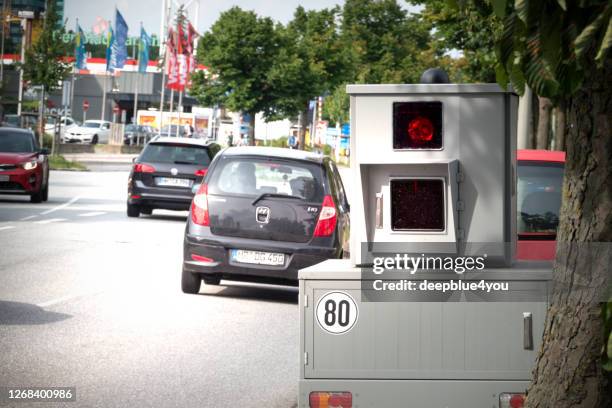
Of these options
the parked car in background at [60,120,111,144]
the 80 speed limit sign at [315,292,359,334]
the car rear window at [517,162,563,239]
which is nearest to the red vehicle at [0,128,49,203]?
the car rear window at [517,162,563,239]

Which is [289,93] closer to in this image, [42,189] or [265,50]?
[265,50]

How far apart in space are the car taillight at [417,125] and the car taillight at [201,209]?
7.71 meters

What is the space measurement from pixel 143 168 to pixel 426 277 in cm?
2028

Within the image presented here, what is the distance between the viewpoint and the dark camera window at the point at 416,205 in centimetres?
528

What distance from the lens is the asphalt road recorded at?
26.3 ft

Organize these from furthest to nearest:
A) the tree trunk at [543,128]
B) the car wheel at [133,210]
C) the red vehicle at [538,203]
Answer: the tree trunk at [543,128], the car wheel at [133,210], the red vehicle at [538,203]

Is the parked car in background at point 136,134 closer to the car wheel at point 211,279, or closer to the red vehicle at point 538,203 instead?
the car wheel at point 211,279

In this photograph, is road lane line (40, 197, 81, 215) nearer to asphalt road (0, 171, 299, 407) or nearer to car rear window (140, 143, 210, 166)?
car rear window (140, 143, 210, 166)

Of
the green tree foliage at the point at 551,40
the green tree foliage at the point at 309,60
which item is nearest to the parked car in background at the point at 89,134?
the green tree foliage at the point at 309,60

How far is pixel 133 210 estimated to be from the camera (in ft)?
Result: 83.7

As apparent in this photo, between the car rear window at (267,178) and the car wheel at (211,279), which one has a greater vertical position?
the car rear window at (267,178)

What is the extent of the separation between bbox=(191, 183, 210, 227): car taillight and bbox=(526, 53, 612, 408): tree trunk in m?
8.11

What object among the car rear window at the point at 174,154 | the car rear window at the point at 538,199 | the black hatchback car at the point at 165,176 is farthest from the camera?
the car rear window at the point at 174,154

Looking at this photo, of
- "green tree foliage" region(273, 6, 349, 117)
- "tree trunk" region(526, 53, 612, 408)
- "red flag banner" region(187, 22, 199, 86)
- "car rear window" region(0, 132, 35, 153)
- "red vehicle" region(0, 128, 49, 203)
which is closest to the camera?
"tree trunk" region(526, 53, 612, 408)
